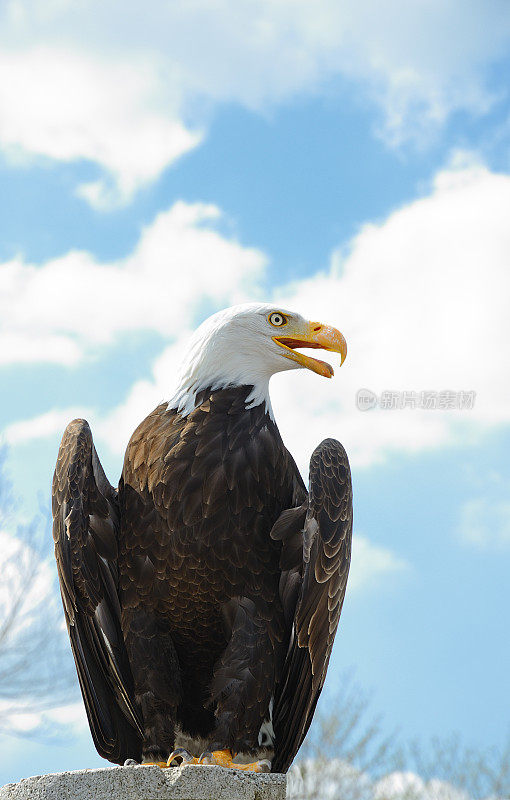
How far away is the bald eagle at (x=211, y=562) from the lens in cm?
457

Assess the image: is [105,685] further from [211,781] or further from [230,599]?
[211,781]

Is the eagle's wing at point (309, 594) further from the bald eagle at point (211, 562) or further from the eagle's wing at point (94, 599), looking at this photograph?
the eagle's wing at point (94, 599)

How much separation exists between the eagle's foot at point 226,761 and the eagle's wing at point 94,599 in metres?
0.57

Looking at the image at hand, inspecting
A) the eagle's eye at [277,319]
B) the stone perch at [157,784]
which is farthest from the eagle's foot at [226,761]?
the eagle's eye at [277,319]

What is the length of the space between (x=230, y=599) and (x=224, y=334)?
1456mm

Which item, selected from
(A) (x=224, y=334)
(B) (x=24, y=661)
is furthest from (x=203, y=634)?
(B) (x=24, y=661)

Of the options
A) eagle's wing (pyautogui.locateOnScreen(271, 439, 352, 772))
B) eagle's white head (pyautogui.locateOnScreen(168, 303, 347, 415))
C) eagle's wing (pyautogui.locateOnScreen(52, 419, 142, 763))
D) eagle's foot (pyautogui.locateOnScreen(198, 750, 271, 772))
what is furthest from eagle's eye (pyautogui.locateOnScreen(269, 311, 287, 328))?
eagle's foot (pyautogui.locateOnScreen(198, 750, 271, 772))

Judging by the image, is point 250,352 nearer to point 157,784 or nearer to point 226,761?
point 226,761

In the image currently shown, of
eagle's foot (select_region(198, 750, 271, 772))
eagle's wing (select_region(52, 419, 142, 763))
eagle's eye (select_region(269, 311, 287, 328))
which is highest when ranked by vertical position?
eagle's eye (select_region(269, 311, 287, 328))

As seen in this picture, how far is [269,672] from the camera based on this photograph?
179 inches

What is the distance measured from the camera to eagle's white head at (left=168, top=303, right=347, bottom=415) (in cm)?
491

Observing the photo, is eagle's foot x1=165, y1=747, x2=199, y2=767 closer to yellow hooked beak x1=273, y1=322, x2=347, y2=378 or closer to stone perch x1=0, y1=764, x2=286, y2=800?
stone perch x1=0, y1=764, x2=286, y2=800

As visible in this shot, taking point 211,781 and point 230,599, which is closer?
point 211,781

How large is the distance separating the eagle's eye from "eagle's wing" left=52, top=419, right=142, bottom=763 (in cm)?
127
